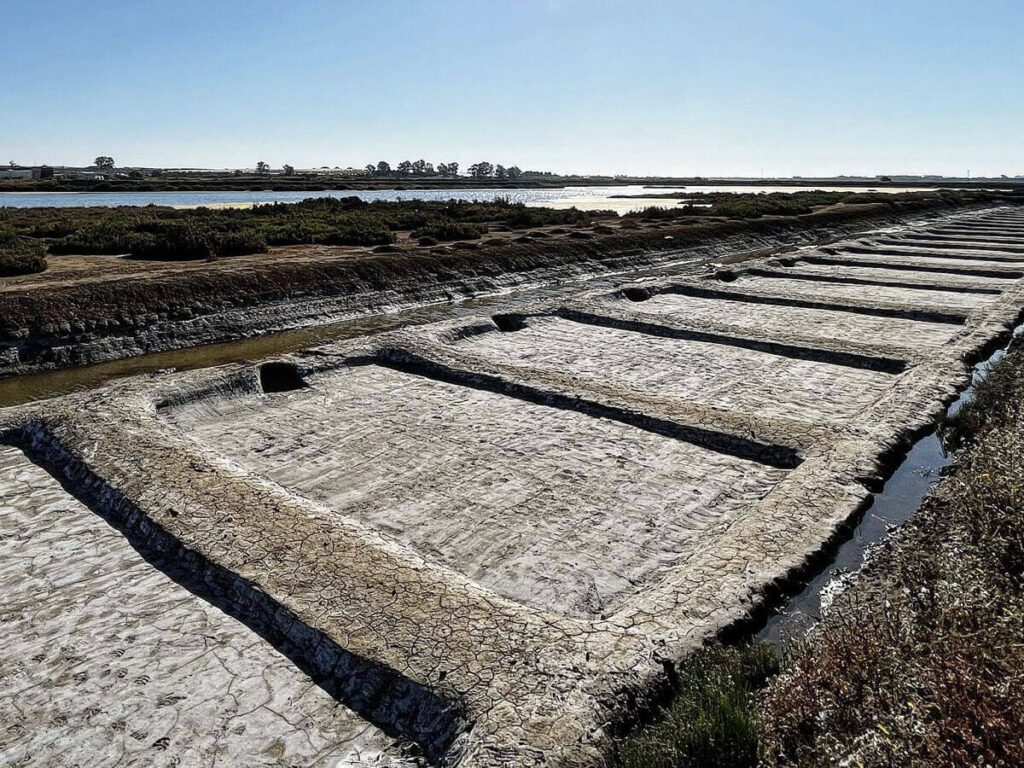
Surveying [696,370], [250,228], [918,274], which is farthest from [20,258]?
[918,274]

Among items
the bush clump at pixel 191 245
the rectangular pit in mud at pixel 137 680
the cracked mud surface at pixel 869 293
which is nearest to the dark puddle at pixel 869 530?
the rectangular pit in mud at pixel 137 680

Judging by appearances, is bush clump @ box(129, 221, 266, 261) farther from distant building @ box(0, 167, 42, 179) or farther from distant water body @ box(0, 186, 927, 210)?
distant building @ box(0, 167, 42, 179)

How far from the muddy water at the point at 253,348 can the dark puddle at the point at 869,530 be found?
47.5 feet

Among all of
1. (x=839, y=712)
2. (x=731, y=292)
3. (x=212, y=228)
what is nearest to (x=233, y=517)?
(x=839, y=712)

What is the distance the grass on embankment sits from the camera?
13.6ft

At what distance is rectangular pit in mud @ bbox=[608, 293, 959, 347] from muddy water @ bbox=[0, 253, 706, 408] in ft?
15.1

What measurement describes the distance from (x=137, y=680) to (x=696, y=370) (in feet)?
39.8

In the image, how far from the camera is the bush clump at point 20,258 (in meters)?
23.6

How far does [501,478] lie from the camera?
10016 millimetres

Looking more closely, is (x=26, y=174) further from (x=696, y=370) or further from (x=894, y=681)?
(x=894, y=681)

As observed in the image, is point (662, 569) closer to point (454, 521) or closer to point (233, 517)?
point (454, 521)

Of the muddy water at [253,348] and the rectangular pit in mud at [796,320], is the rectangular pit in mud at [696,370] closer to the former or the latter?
the rectangular pit in mud at [796,320]

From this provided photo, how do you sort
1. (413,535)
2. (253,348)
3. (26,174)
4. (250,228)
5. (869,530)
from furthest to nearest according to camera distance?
(26,174)
(250,228)
(253,348)
(869,530)
(413,535)

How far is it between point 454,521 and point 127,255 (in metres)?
25.8
